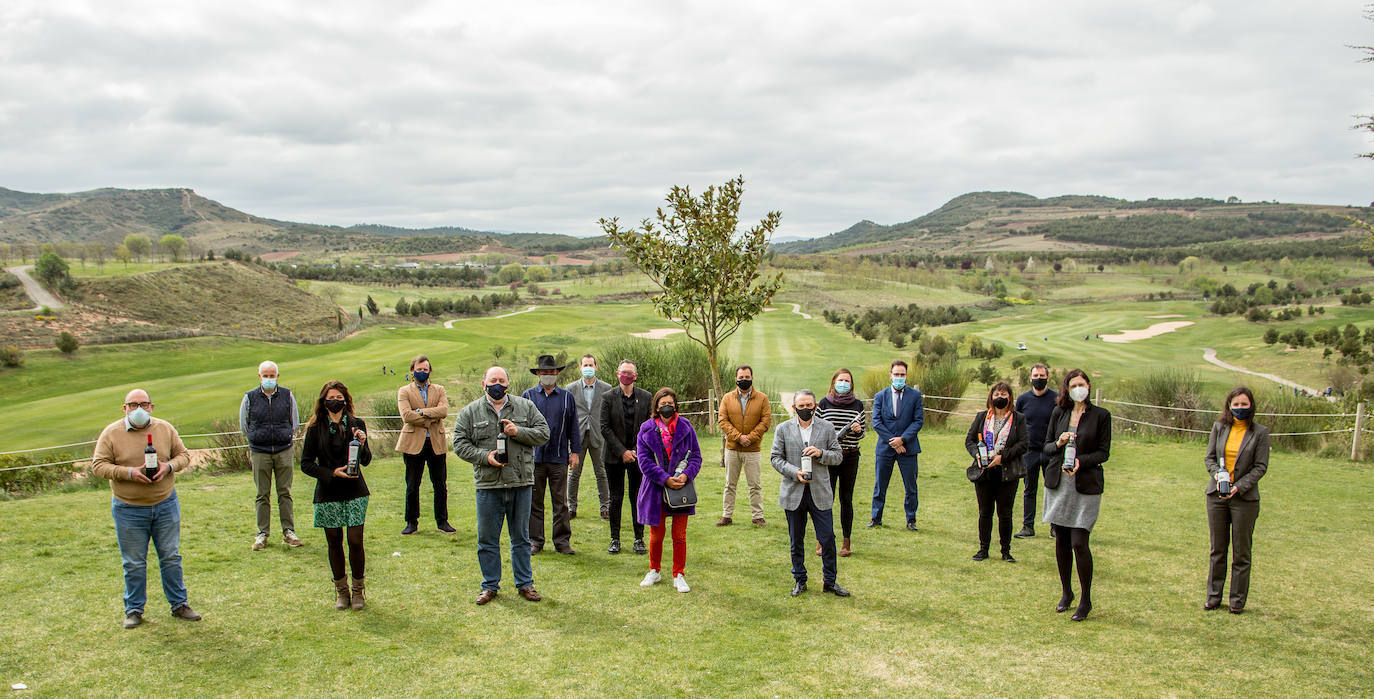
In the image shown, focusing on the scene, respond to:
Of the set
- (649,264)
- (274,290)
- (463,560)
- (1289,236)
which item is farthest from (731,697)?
(1289,236)

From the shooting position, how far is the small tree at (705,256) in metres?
11.7

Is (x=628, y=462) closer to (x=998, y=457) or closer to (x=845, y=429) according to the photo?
(x=845, y=429)

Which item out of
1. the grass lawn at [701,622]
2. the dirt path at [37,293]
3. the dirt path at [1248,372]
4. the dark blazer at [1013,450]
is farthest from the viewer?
the dirt path at [37,293]

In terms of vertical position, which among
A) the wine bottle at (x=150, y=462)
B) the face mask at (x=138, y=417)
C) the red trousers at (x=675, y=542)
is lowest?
the red trousers at (x=675, y=542)

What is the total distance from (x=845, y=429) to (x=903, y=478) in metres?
1.72

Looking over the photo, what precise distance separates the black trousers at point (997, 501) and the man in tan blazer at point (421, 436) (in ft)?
18.8

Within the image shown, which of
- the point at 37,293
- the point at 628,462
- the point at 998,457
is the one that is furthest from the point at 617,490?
the point at 37,293

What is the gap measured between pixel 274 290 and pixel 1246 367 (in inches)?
3141

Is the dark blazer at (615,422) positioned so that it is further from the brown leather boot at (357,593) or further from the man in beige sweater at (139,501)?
the man in beige sweater at (139,501)

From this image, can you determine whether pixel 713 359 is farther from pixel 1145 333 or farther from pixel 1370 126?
pixel 1145 333

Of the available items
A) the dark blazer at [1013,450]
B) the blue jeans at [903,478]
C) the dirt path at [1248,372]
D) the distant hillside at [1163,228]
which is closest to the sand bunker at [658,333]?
the dirt path at [1248,372]

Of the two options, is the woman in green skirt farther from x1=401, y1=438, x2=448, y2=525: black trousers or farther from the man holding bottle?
x1=401, y1=438, x2=448, y2=525: black trousers

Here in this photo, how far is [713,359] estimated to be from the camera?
1277cm

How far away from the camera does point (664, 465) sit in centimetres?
653
